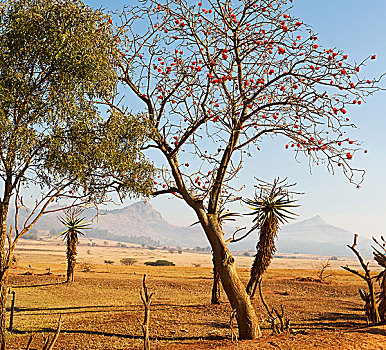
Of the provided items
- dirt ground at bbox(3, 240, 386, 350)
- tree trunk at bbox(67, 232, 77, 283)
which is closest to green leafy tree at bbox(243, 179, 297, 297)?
dirt ground at bbox(3, 240, 386, 350)

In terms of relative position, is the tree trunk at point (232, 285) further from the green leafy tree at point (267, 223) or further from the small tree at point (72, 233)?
the small tree at point (72, 233)

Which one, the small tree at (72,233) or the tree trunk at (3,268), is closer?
the tree trunk at (3,268)

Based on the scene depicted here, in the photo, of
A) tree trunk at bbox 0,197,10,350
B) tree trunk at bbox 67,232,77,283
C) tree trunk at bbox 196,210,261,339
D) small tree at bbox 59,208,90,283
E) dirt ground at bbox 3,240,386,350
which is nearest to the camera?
dirt ground at bbox 3,240,386,350

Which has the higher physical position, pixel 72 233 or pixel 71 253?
pixel 72 233

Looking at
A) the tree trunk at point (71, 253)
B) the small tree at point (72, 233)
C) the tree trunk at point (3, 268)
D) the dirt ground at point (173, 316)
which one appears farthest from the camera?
the small tree at point (72, 233)

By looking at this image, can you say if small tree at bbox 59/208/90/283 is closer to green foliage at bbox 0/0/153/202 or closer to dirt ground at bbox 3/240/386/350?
dirt ground at bbox 3/240/386/350

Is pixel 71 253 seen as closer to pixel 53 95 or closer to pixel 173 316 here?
pixel 173 316

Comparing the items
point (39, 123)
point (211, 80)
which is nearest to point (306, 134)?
point (211, 80)

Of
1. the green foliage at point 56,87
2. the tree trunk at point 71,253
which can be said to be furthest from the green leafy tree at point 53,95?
the tree trunk at point 71,253

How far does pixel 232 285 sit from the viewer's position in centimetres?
930

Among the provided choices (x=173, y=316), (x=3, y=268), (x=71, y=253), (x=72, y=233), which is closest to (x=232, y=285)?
(x=173, y=316)

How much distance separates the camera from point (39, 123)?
8.27 meters

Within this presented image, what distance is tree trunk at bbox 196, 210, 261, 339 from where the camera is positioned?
29.5 ft

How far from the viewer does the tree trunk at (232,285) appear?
898 centimetres
